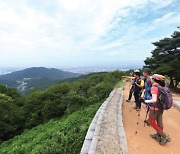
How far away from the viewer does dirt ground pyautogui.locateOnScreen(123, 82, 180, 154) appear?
6152 mm

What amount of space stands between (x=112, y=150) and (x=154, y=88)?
2.27 m

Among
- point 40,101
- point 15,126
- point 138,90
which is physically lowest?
point 15,126

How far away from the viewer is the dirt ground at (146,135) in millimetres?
6152

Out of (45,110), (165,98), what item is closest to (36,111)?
(45,110)

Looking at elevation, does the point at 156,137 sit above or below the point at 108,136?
below

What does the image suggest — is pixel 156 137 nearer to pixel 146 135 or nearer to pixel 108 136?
pixel 146 135

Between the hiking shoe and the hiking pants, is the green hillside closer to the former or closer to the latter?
the hiking shoe

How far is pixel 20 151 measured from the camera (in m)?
10.7

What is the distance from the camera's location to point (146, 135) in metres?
7.15

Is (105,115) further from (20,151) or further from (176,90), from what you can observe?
(176,90)

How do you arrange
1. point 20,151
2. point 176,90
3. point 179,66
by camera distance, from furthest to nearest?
point 176,90, point 179,66, point 20,151

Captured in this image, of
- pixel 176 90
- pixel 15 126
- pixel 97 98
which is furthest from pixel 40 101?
pixel 176 90

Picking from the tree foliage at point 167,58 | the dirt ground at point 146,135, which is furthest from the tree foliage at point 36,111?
the dirt ground at point 146,135

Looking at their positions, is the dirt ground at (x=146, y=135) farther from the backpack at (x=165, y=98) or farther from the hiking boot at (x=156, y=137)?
the backpack at (x=165, y=98)
